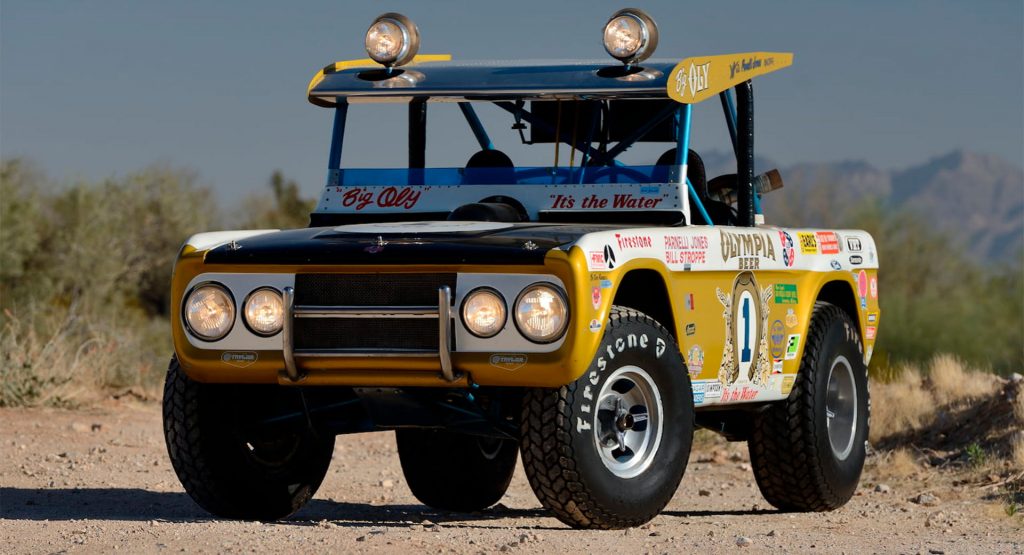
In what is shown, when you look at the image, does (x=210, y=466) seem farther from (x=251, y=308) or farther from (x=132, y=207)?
(x=132, y=207)

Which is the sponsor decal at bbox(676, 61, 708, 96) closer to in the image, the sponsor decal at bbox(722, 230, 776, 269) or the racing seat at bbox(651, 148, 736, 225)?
the racing seat at bbox(651, 148, 736, 225)

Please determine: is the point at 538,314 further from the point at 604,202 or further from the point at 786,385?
the point at 786,385

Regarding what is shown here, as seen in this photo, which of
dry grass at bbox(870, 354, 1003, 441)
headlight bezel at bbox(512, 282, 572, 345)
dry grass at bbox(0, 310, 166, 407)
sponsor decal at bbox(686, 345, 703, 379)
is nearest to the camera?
headlight bezel at bbox(512, 282, 572, 345)

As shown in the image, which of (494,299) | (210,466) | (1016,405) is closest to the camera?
(494,299)


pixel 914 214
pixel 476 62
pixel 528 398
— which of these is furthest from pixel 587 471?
pixel 914 214

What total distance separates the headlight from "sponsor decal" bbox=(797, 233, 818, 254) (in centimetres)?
257

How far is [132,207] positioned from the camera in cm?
3180

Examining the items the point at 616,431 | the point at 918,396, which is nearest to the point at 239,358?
the point at 616,431

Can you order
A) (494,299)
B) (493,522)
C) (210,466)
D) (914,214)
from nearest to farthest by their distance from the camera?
(494,299) < (210,466) < (493,522) < (914,214)

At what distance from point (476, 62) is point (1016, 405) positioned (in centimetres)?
478

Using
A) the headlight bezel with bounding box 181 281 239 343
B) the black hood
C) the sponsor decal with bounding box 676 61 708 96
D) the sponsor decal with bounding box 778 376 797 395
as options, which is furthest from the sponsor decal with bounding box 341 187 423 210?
the sponsor decal with bounding box 778 376 797 395

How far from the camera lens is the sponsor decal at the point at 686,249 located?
24.8 feet

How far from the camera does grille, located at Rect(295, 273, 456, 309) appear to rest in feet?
23.0

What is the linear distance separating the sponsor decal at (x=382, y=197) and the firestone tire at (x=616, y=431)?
1807 mm
